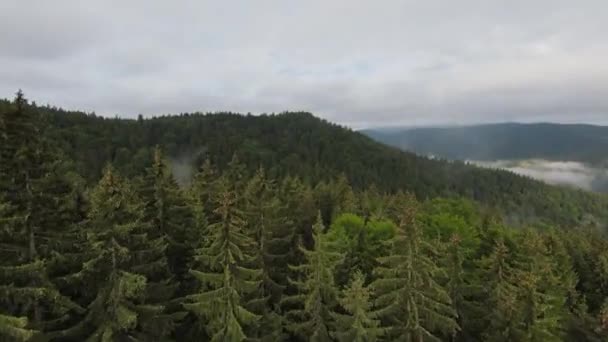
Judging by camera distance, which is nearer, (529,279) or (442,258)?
(529,279)

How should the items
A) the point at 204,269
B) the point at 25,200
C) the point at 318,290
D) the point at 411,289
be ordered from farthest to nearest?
the point at 204,269 < the point at 318,290 < the point at 411,289 < the point at 25,200

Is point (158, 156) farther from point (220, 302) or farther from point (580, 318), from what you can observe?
point (580, 318)

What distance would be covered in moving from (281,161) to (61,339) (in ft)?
571

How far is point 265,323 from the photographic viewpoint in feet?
95.2

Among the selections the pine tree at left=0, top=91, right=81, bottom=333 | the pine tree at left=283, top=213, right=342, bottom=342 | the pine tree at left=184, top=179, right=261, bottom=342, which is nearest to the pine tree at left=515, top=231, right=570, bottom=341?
the pine tree at left=283, top=213, right=342, bottom=342

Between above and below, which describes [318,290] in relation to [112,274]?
below

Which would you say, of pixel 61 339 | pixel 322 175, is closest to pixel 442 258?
pixel 61 339

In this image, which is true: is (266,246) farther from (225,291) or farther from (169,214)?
(225,291)

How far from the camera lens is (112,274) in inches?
881

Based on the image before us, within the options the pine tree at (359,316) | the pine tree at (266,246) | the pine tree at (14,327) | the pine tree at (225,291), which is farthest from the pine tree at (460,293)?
the pine tree at (14,327)

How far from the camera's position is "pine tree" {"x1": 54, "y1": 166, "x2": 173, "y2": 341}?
72.0 feet

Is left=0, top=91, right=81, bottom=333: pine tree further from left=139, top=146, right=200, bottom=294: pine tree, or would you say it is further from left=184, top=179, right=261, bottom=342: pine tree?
left=139, top=146, right=200, bottom=294: pine tree

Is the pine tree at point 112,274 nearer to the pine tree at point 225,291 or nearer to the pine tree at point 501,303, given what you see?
the pine tree at point 225,291

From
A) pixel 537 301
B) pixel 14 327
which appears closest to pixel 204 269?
pixel 14 327
